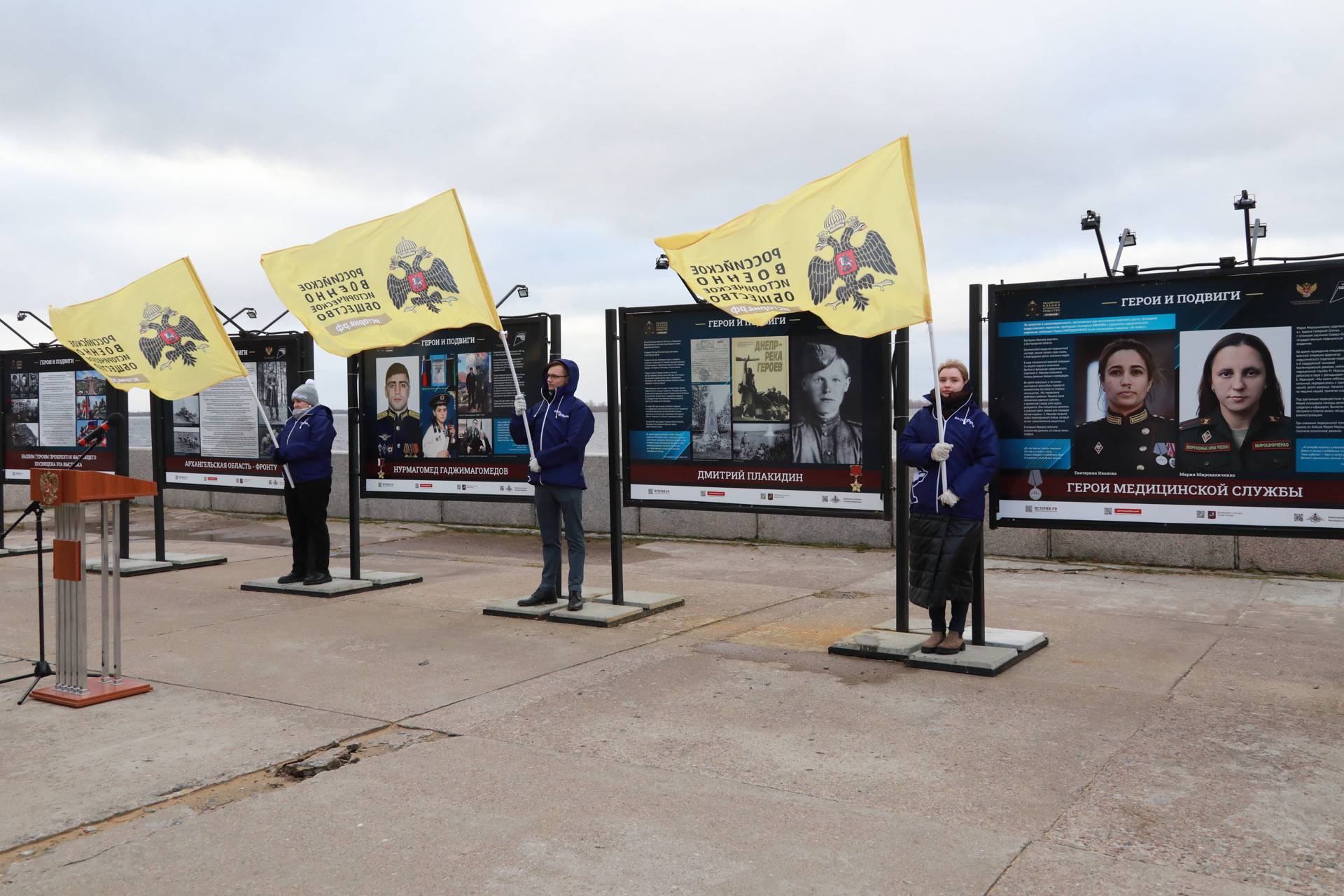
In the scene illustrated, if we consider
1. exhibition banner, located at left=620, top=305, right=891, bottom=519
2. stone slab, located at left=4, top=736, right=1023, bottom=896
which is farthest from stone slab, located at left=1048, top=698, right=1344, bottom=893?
exhibition banner, located at left=620, top=305, right=891, bottom=519

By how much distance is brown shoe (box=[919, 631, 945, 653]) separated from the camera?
21.9 feet

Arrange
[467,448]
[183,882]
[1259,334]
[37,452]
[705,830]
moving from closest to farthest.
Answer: [183,882] < [705,830] < [1259,334] < [467,448] < [37,452]

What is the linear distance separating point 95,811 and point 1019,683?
179 inches

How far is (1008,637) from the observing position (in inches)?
276

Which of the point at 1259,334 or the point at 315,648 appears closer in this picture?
the point at 1259,334

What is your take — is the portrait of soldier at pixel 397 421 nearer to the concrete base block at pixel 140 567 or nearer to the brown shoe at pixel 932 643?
the concrete base block at pixel 140 567

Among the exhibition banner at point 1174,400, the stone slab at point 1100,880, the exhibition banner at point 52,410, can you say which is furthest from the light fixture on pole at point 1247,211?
the exhibition banner at point 52,410

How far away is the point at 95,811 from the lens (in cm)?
425

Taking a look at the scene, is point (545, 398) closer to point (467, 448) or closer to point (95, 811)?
point (467, 448)

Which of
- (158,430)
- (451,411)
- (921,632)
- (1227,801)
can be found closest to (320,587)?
(451,411)

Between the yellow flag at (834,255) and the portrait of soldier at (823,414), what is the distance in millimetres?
825

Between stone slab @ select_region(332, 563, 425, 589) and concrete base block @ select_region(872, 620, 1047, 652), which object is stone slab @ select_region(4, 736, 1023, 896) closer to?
concrete base block @ select_region(872, 620, 1047, 652)

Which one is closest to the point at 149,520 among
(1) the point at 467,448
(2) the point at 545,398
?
(1) the point at 467,448

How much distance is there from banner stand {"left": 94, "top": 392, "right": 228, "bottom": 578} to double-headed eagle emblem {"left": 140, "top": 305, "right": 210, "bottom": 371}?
42.2 inches
